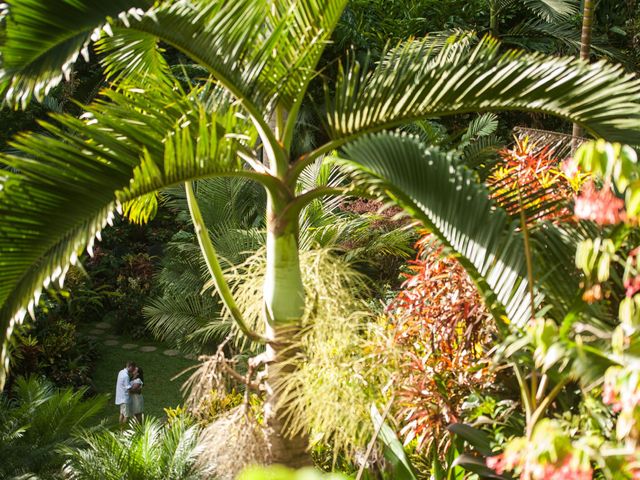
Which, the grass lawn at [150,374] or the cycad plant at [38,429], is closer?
the cycad plant at [38,429]

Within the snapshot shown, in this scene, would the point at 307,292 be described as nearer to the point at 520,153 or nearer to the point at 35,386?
the point at 520,153

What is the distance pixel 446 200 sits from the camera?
3143 millimetres

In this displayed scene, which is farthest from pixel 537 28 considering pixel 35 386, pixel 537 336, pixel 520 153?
pixel 537 336

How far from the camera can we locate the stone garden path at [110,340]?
1058 centimetres

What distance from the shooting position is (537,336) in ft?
7.22

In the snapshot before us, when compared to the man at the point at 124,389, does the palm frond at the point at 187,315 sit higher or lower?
higher

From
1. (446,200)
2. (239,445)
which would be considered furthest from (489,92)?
(239,445)

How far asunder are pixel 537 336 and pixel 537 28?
11.8 meters

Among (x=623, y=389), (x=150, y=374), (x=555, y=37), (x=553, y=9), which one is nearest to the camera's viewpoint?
(x=623, y=389)

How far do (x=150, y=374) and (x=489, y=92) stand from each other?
739 cm

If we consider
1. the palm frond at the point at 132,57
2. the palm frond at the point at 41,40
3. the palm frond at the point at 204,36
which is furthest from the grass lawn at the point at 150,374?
the palm frond at the point at 41,40

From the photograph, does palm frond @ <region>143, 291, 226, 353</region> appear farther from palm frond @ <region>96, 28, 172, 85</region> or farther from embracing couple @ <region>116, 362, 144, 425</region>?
palm frond @ <region>96, 28, 172, 85</region>

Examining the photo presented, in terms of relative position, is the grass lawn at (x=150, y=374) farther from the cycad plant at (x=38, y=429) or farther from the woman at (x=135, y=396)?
the cycad plant at (x=38, y=429)

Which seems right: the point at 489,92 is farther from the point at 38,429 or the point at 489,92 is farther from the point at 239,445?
the point at 38,429
